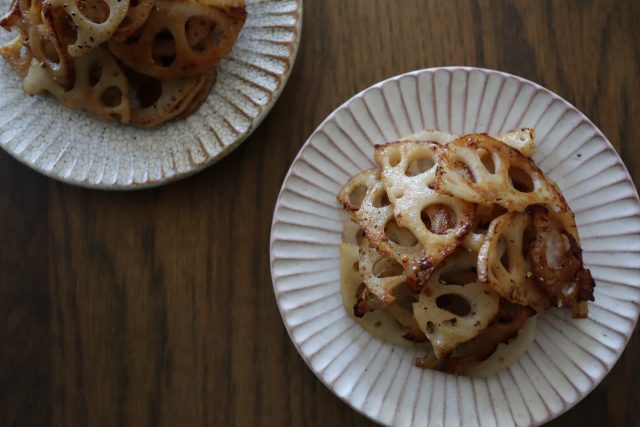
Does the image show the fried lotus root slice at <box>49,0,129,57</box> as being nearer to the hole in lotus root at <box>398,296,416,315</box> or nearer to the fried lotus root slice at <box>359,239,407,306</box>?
the fried lotus root slice at <box>359,239,407,306</box>

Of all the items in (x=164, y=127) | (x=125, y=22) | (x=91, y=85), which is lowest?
(x=164, y=127)

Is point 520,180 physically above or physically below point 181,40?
below

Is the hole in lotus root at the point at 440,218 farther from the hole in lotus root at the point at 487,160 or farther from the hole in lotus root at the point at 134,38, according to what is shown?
the hole in lotus root at the point at 134,38

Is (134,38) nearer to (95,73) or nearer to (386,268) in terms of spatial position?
(95,73)

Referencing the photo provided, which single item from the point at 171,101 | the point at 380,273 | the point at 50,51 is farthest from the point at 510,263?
the point at 50,51

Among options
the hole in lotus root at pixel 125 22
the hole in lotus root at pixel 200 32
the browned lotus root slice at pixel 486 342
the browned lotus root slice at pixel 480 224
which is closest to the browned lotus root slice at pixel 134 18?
the hole in lotus root at pixel 125 22

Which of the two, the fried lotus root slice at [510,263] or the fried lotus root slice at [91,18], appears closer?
the fried lotus root slice at [510,263]
